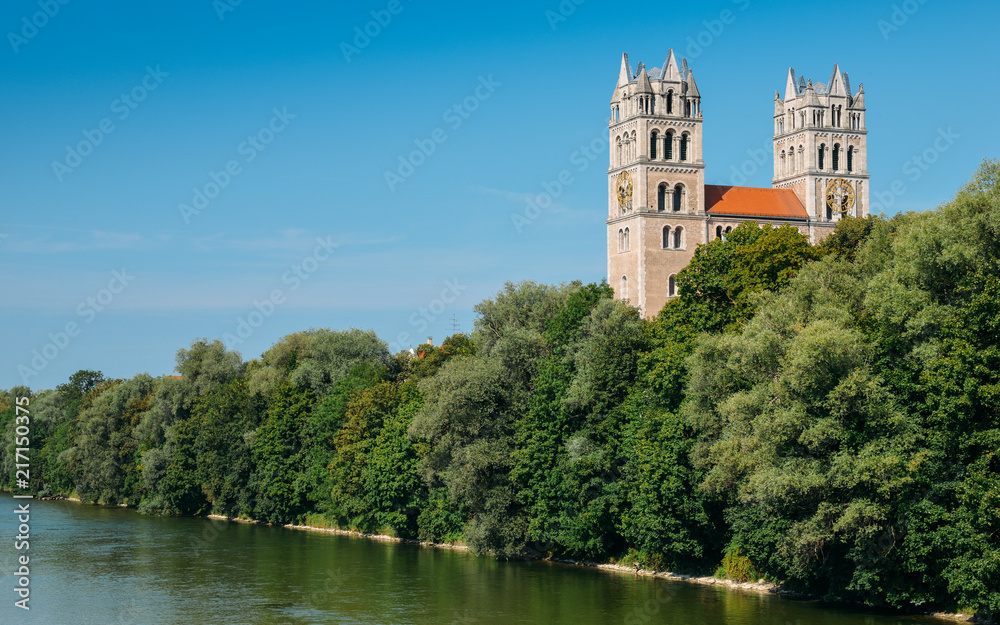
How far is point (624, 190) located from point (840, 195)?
22.2 metres

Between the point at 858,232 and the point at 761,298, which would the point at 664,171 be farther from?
the point at 761,298

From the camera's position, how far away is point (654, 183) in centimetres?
9862

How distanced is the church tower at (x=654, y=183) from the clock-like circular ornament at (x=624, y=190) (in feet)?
0.29

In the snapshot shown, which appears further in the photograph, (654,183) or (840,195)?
(840,195)

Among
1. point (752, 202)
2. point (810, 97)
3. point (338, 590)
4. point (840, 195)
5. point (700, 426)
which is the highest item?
point (810, 97)

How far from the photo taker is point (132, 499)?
9494 centimetres

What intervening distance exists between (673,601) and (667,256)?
188ft

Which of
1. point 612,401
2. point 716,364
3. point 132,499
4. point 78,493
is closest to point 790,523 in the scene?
point 716,364

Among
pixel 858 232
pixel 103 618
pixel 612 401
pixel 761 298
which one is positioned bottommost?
Result: pixel 103 618

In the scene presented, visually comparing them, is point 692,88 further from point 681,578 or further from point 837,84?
point 681,578

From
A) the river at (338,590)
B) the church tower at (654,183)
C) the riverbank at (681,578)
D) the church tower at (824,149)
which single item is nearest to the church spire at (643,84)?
the church tower at (654,183)

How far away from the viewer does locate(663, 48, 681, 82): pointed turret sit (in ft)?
334

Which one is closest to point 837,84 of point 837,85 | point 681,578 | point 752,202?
point 837,85

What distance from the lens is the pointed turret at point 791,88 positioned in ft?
370
